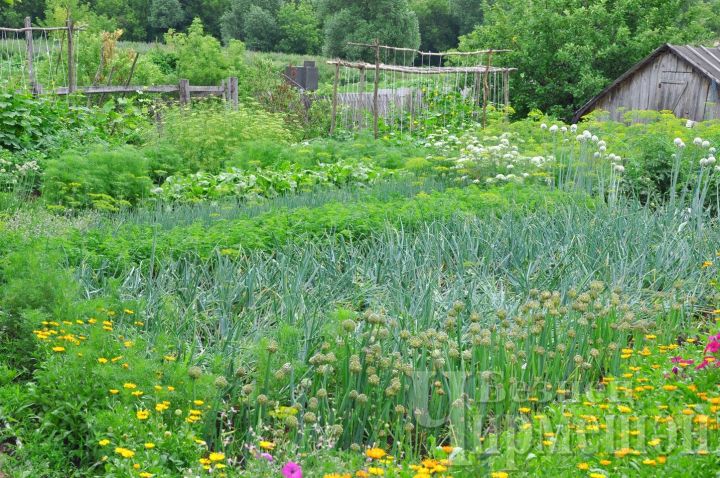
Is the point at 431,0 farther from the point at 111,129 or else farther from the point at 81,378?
the point at 81,378

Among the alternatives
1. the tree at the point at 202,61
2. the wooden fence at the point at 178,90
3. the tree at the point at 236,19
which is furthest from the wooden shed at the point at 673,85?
the tree at the point at 236,19

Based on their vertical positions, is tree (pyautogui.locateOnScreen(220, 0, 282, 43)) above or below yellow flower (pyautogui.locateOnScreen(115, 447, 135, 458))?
above

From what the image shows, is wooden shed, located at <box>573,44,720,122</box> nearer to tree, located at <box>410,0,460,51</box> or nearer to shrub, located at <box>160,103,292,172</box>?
shrub, located at <box>160,103,292,172</box>

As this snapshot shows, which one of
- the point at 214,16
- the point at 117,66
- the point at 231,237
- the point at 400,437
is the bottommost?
the point at 400,437

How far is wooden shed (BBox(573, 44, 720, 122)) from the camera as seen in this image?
17.4 metres

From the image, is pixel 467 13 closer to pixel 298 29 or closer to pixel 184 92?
pixel 298 29

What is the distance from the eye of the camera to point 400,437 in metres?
3.40

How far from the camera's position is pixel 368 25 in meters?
43.6

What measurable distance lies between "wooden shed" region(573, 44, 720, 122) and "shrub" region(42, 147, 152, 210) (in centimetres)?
1123

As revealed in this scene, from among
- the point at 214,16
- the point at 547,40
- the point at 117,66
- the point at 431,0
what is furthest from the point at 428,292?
the point at 431,0

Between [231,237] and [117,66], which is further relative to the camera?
[117,66]

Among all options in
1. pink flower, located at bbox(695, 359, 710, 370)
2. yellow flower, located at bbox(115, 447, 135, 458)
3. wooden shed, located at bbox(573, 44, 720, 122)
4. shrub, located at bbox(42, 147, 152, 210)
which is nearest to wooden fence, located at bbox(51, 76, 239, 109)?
shrub, located at bbox(42, 147, 152, 210)

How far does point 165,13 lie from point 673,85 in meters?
32.2

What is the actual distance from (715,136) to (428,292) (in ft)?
26.0
